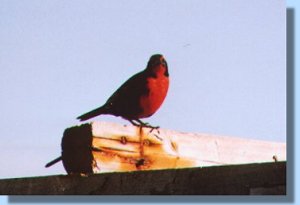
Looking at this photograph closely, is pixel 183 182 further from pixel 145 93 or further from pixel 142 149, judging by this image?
pixel 145 93

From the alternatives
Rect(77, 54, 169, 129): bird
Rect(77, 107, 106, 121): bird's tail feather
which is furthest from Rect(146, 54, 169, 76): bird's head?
Rect(77, 107, 106, 121): bird's tail feather

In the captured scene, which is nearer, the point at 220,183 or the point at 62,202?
the point at 220,183

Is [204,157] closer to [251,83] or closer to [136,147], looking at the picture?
[136,147]

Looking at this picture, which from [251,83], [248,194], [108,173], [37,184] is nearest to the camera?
[248,194]

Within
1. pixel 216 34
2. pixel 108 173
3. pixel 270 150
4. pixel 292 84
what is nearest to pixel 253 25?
pixel 216 34

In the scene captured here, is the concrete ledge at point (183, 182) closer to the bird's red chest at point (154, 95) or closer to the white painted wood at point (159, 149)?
the white painted wood at point (159, 149)

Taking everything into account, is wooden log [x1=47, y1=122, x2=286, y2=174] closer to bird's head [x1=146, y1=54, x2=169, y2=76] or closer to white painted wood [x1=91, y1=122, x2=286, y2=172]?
white painted wood [x1=91, y1=122, x2=286, y2=172]
